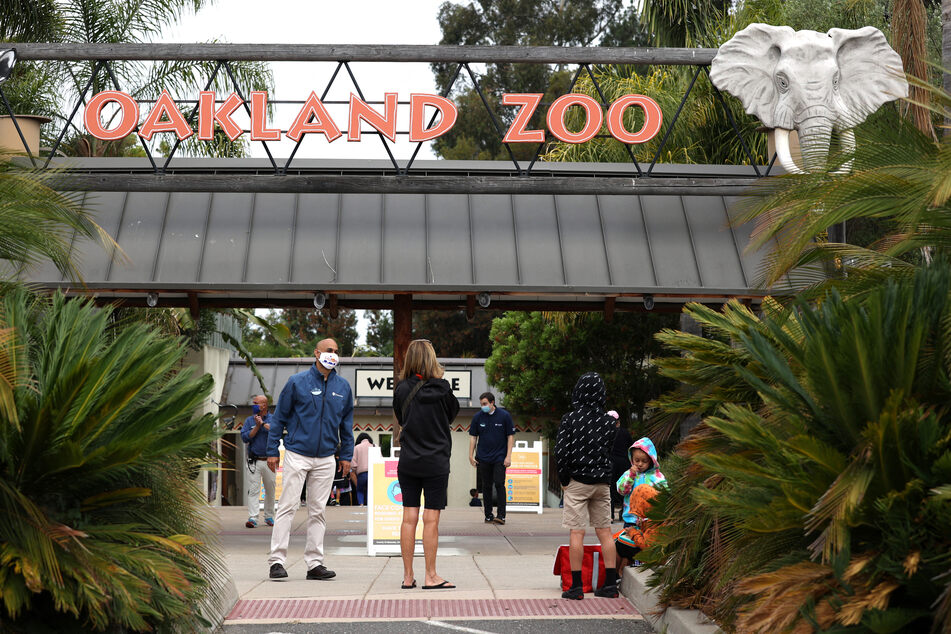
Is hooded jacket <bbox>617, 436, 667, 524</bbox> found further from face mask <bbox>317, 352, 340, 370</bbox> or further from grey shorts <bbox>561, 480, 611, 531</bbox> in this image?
face mask <bbox>317, 352, 340, 370</bbox>

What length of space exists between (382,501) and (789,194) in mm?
6318

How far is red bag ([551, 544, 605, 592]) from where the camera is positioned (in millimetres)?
→ 7918

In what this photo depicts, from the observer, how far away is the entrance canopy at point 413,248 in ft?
40.8

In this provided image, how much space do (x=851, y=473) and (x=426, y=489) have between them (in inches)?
175

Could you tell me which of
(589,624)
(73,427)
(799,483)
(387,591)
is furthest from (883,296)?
(387,591)

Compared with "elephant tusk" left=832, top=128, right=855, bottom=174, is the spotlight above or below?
above

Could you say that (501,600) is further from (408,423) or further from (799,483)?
(799,483)

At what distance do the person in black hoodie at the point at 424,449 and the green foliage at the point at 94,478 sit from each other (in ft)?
9.29

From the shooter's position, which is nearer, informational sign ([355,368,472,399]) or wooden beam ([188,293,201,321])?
wooden beam ([188,293,201,321])

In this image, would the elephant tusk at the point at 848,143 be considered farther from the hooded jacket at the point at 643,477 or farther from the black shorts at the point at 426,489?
the black shorts at the point at 426,489

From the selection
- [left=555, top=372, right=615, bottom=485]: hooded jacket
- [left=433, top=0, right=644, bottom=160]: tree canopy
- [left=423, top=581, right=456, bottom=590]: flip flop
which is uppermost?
[left=433, top=0, right=644, bottom=160]: tree canopy

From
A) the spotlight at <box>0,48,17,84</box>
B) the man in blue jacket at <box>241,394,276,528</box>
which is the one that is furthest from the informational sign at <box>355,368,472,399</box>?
the spotlight at <box>0,48,17,84</box>

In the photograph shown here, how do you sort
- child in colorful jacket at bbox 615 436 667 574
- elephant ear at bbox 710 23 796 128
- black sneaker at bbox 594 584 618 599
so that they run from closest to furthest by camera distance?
1. black sneaker at bbox 594 584 618 599
2. child in colorful jacket at bbox 615 436 667 574
3. elephant ear at bbox 710 23 796 128

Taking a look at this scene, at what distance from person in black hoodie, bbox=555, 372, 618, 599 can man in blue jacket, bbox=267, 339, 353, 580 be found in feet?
6.64
